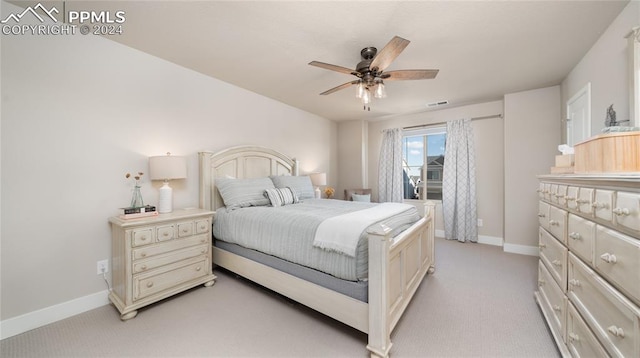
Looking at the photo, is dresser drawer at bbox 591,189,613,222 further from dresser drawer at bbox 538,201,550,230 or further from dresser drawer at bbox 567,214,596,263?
dresser drawer at bbox 538,201,550,230

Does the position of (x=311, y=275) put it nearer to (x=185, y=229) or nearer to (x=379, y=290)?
(x=379, y=290)

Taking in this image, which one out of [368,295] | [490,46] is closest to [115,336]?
[368,295]

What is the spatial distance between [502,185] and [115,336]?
5.24 m

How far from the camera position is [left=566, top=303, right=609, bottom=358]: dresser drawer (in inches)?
43.4

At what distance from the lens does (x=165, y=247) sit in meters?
2.19

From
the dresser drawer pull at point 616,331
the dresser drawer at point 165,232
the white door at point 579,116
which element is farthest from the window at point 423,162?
the dresser drawer at point 165,232

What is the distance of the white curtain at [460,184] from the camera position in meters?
4.14

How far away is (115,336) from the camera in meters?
1.76

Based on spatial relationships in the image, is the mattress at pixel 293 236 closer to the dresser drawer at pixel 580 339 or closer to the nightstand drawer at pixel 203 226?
the nightstand drawer at pixel 203 226

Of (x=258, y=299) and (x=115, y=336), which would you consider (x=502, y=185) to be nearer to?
(x=258, y=299)

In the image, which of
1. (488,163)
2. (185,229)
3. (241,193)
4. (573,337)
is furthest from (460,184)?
(185,229)

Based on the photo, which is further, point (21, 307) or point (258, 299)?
point (258, 299)

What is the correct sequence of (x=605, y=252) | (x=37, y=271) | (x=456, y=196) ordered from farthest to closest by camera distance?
(x=456, y=196), (x=37, y=271), (x=605, y=252)

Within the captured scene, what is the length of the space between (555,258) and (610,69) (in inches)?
69.4
